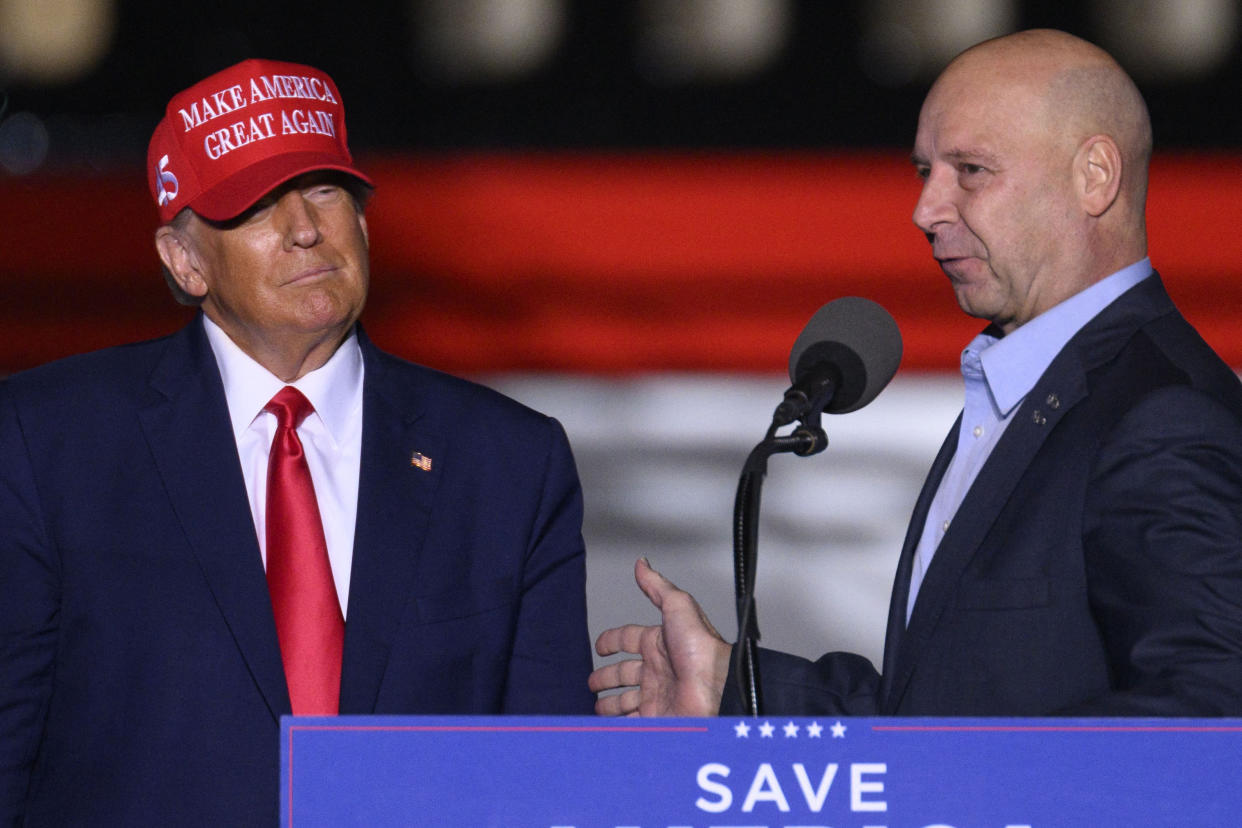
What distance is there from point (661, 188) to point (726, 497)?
28.0 inches

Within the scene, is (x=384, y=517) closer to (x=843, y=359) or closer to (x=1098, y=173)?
(x=843, y=359)

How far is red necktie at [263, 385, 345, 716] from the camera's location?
1301 mm

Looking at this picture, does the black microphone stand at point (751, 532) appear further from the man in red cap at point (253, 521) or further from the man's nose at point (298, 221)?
the man's nose at point (298, 221)

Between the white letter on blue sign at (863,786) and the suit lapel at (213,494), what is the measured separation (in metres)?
0.59

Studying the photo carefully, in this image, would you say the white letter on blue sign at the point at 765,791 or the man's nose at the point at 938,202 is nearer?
the white letter on blue sign at the point at 765,791

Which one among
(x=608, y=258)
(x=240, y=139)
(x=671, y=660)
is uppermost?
(x=608, y=258)

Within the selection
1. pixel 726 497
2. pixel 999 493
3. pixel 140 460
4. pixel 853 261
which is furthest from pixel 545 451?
pixel 853 261

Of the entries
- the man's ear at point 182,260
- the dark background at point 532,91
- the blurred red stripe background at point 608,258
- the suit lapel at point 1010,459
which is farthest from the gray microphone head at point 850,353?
the dark background at point 532,91

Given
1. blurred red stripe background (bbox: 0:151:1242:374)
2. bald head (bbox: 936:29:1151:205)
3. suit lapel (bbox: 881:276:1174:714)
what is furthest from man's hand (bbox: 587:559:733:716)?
blurred red stripe background (bbox: 0:151:1242:374)

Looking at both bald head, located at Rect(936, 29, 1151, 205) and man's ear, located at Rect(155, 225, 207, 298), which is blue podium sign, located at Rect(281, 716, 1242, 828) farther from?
man's ear, located at Rect(155, 225, 207, 298)

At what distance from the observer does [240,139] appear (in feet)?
4.65

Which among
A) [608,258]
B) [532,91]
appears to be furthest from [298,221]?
[532,91]

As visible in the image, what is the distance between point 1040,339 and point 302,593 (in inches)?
25.3

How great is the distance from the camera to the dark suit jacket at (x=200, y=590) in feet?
4.18
